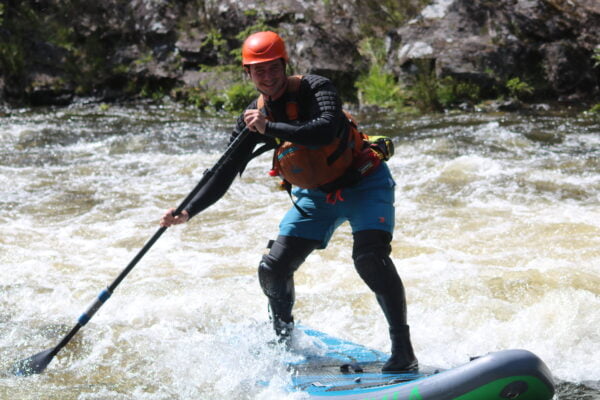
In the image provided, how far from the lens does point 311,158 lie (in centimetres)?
361

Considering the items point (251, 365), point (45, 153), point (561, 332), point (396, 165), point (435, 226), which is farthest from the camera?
point (45, 153)

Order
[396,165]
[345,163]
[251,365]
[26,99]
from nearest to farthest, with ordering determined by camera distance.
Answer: [345,163]
[251,365]
[396,165]
[26,99]

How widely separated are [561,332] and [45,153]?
8.68m

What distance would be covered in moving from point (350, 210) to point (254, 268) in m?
2.53

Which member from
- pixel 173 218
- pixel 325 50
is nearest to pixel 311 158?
pixel 173 218

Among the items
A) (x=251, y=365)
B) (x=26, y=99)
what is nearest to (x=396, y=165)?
(x=251, y=365)

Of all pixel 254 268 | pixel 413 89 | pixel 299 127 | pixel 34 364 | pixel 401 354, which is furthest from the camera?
pixel 413 89

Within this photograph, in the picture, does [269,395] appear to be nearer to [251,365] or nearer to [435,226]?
[251,365]

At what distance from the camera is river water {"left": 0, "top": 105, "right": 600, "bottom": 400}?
13.9 ft

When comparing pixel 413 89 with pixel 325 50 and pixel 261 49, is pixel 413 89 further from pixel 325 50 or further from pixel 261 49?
pixel 261 49

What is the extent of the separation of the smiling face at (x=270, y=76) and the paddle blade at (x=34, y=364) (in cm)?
200

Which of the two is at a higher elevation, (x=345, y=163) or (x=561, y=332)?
(x=345, y=163)

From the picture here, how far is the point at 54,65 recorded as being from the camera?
16.3 m

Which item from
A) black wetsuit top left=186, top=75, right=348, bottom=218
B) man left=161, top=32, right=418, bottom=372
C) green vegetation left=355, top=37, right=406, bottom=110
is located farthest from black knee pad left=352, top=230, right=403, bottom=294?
green vegetation left=355, top=37, right=406, bottom=110
